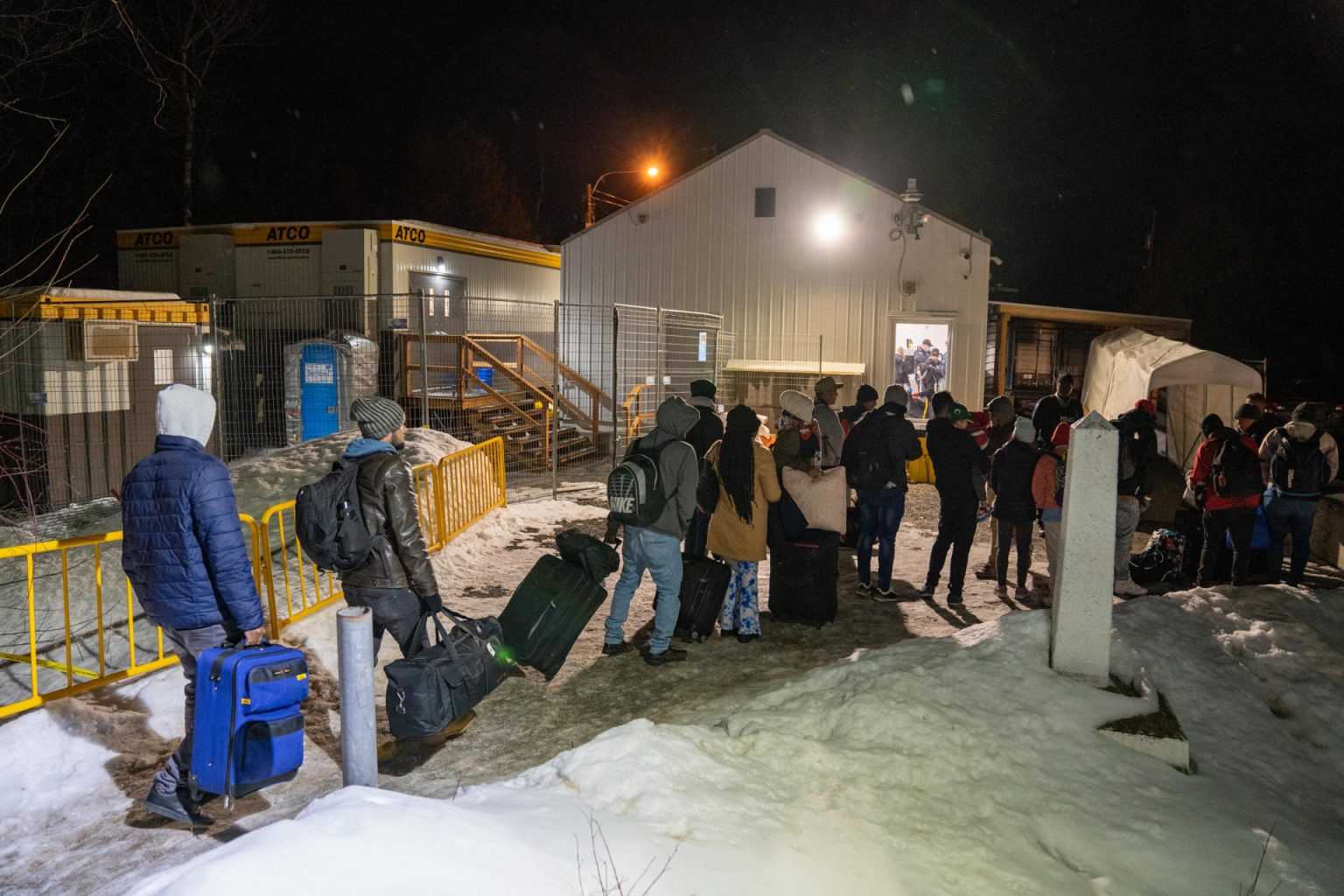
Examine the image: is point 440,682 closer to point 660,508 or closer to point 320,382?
point 660,508

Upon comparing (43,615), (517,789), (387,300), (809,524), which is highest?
(387,300)

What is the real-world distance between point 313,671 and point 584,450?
10.3m

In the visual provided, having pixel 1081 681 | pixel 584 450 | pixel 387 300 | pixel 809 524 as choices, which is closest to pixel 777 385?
pixel 584 450

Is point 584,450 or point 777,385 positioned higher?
point 777,385

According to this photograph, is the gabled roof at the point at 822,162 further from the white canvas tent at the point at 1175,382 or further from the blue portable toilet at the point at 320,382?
the blue portable toilet at the point at 320,382

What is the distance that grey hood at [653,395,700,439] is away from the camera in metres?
5.81

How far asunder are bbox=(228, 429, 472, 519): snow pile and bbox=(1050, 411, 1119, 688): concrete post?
6575 millimetres

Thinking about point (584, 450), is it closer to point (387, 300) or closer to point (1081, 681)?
point (387, 300)

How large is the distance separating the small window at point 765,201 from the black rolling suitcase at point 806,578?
12.6 metres

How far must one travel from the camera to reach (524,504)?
1159cm

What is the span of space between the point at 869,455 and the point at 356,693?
5212 mm

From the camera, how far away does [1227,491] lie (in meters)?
8.02

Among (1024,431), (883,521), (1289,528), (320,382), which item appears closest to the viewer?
(1024,431)

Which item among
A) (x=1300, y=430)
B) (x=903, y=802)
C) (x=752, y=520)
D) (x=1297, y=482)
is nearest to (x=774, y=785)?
(x=903, y=802)
